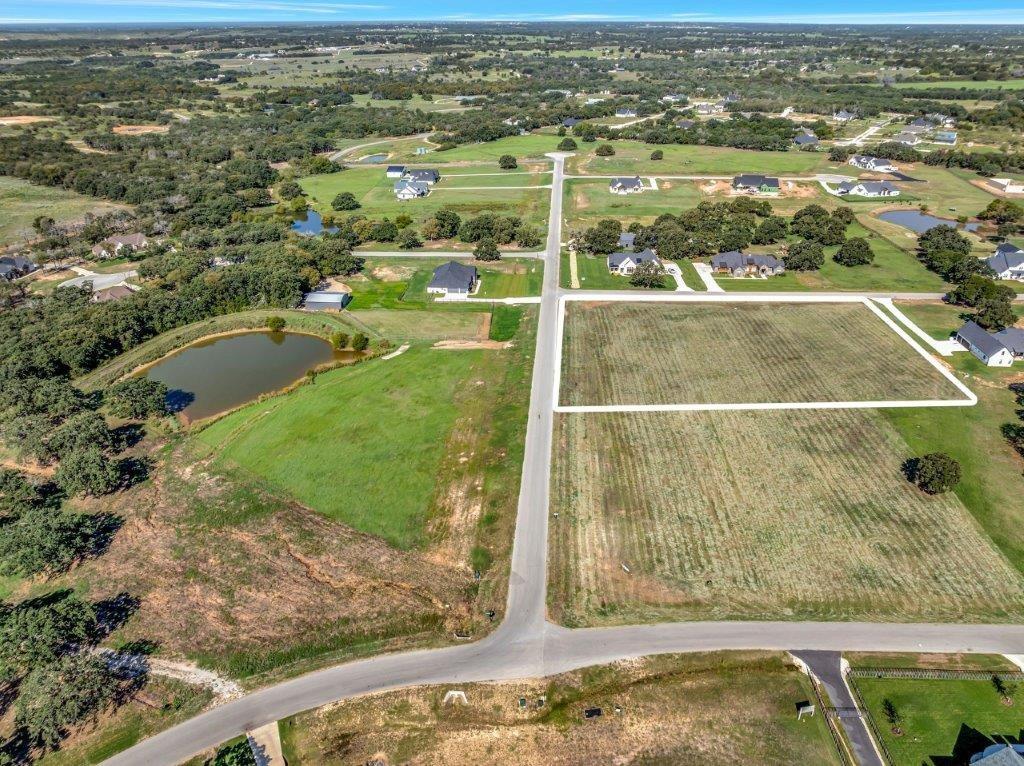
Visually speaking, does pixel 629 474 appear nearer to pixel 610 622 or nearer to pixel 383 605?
pixel 610 622

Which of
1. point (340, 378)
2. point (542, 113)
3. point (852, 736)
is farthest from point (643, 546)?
point (542, 113)

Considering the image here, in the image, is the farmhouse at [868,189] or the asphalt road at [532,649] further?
the farmhouse at [868,189]

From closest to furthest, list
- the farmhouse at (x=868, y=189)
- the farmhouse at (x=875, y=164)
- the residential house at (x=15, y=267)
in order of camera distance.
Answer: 1. the residential house at (x=15, y=267)
2. the farmhouse at (x=868, y=189)
3. the farmhouse at (x=875, y=164)

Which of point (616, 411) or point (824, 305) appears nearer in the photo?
point (616, 411)

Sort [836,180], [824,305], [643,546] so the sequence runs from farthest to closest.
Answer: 1. [836,180]
2. [824,305]
3. [643,546]

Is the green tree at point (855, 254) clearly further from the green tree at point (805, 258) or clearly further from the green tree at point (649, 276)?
the green tree at point (649, 276)

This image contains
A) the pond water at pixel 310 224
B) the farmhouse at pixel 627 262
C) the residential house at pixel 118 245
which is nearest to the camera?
the farmhouse at pixel 627 262

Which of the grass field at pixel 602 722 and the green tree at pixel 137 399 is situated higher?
the green tree at pixel 137 399

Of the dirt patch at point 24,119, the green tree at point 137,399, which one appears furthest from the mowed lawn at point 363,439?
the dirt patch at point 24,119
